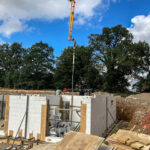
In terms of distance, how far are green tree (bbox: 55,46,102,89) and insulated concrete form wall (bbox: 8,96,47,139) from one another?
24.8 metres

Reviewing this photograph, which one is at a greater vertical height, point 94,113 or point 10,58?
point 10,58

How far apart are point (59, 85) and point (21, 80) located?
1071 centimetres

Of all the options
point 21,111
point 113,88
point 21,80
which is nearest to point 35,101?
point 21,111

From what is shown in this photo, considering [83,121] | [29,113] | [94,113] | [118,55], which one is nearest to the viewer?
[83,121]

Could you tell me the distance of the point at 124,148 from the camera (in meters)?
5.27

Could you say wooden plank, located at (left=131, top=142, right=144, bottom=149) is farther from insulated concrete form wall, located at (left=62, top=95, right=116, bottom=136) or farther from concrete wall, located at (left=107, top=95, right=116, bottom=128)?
concrete wall, located at (left=107, top=95, right=116, bottom=128)

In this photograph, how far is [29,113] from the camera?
9.33m

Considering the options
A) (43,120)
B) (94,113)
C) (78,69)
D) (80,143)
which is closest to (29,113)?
(43,120)

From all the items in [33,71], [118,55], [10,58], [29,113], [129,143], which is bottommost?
[129,143]

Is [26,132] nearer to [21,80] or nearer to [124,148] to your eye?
[124,148]

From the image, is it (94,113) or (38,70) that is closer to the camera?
(94,113)

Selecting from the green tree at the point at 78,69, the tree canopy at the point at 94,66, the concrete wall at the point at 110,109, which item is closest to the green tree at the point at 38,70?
the tree canopy at the point at 94,66

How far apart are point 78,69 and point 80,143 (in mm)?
31677

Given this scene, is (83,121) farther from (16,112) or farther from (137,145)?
(16,112)
